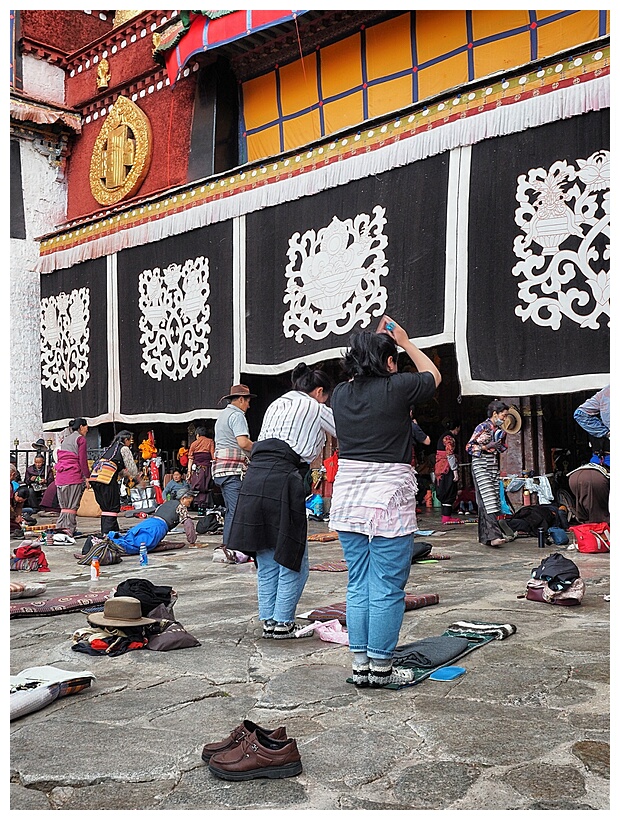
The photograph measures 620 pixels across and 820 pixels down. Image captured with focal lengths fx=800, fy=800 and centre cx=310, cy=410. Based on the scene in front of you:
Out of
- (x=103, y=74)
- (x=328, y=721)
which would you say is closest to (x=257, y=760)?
(x=328, y=721)

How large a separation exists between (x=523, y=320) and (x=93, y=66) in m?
11.7

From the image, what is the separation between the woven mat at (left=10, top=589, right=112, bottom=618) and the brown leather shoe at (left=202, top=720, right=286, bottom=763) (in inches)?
117

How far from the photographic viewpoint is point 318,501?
38.0 feet

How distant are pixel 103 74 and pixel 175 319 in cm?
643

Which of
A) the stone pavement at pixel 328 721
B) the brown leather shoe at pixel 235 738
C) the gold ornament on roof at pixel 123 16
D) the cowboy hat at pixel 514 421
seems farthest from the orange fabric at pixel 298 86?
the brown leather shoe at pixel 235 738

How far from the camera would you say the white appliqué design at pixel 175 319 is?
1171cm

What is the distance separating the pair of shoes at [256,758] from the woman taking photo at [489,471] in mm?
5936

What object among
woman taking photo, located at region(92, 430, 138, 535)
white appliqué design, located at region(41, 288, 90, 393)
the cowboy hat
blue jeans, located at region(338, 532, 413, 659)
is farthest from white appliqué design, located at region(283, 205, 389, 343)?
blue jeans, located at region(338, 532, 413, 659)

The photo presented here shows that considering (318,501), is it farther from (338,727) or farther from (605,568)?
(338,727)

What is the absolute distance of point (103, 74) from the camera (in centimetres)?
1548

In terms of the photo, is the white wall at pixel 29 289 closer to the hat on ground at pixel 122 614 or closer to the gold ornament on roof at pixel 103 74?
the gold ornament on roof at pixel 103 74

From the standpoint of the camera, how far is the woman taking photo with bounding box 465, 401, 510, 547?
27.3 feet

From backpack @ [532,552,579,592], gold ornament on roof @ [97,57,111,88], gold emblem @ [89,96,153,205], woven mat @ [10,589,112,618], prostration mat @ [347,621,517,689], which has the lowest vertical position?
woven mat @ [10,589,112,618]

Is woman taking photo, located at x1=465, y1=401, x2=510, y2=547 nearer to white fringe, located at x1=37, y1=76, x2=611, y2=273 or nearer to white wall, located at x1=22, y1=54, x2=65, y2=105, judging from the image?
white fringe, located at x1=37, y1=76, x2=611, y2=273
